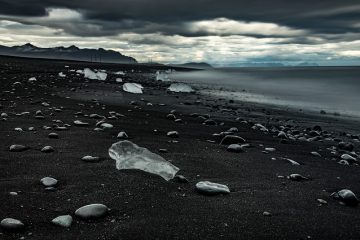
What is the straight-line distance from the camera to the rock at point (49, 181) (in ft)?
14.6

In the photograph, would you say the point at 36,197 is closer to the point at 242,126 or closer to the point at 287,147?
the point at 287,147

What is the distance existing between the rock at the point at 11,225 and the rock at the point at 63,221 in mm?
289

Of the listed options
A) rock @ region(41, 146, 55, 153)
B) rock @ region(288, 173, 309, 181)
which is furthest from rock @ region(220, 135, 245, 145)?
rock @ region(41, 146, 55, 153)

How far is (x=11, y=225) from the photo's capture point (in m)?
3.26

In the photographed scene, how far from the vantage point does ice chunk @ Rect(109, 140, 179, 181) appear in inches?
199

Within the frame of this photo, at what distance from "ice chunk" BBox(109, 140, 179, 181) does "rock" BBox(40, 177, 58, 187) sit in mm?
936

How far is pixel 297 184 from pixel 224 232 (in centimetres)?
219

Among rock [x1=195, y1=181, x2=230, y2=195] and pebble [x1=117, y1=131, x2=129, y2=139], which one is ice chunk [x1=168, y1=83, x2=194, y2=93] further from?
rock [x1=195, y1=181, x2=230, y2=195]

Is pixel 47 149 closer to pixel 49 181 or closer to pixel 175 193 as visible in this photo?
pixel 49 181

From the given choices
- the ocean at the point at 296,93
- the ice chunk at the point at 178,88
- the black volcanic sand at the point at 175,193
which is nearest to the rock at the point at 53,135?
the black volcanic sand at the point at 175,193

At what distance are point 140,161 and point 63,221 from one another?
1.82 m

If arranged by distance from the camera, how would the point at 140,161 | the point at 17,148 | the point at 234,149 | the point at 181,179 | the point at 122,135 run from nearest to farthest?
1. the point at 181,179
2. the point at 140,161
3. the point at 17,148
4. the point at 234,149
5. the point at 122,135

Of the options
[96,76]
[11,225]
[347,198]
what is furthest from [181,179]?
[96,76]

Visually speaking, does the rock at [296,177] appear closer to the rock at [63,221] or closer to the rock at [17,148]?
the rock at [63,221]
